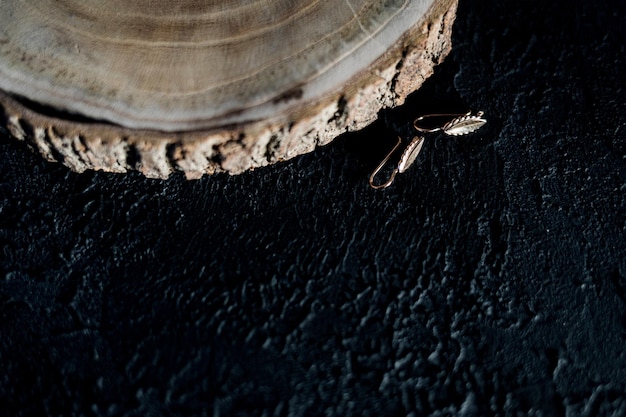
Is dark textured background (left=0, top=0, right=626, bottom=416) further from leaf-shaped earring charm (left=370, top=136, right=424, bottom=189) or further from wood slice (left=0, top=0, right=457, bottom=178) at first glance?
wood slice (left=0, top=0, right=457, bottom=178)

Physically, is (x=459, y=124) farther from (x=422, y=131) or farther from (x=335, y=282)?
(x=335, y=282)

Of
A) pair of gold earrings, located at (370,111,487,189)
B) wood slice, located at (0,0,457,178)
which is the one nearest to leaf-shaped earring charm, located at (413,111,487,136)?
pair of gold earrings, located at (370,111,487,189)

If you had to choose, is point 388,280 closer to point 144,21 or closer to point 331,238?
point 331,238

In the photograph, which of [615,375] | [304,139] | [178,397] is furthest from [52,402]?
A: [615,375]

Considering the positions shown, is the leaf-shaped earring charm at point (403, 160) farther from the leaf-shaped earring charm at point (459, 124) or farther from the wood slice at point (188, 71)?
the wood slice at point (188, 71)

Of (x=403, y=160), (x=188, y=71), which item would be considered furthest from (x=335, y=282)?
(x=188, y=71)

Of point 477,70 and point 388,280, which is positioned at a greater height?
point 477,70
